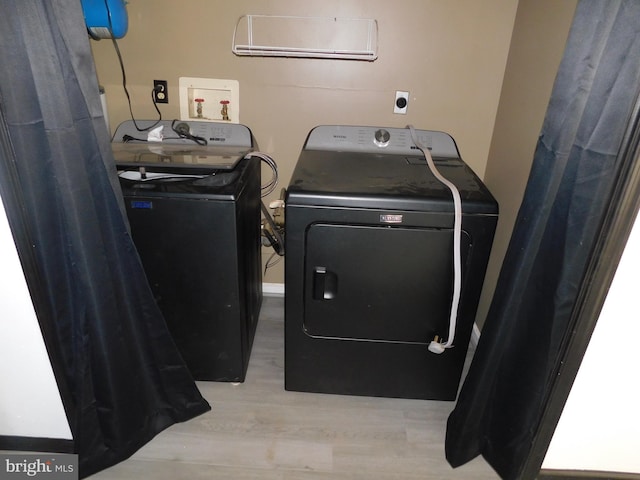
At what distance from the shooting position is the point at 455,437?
131 centimetres

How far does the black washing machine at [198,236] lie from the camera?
129 centimetres

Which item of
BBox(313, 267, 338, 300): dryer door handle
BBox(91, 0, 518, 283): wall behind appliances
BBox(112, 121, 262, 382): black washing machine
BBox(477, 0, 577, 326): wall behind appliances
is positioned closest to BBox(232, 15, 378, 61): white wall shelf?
BBox(91, 0, 518, 283): wall behind appliances

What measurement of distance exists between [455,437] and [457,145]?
1.16 meters

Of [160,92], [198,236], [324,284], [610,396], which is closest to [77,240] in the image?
[198,236]

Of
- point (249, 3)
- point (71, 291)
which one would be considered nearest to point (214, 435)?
point (71, 291)

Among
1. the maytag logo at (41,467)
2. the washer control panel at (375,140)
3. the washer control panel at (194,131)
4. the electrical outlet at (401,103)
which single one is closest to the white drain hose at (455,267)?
the washer control panel at (375,140)

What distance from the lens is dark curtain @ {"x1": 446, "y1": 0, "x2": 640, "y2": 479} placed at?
834mm

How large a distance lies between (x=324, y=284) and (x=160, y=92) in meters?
1.10

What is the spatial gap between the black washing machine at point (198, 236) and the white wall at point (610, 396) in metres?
1.03

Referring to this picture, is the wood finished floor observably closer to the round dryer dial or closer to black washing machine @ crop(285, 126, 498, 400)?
black washing machine @ crop(285, 126, 498, 400)

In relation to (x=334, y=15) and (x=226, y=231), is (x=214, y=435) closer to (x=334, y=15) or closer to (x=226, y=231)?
(x=226, y=231)

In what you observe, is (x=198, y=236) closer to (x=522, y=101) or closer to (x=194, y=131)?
(x=194, y=131)

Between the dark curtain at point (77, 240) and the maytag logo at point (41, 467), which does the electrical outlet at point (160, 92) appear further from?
the maytag logo at point (41, 467)

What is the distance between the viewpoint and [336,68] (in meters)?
1.75
